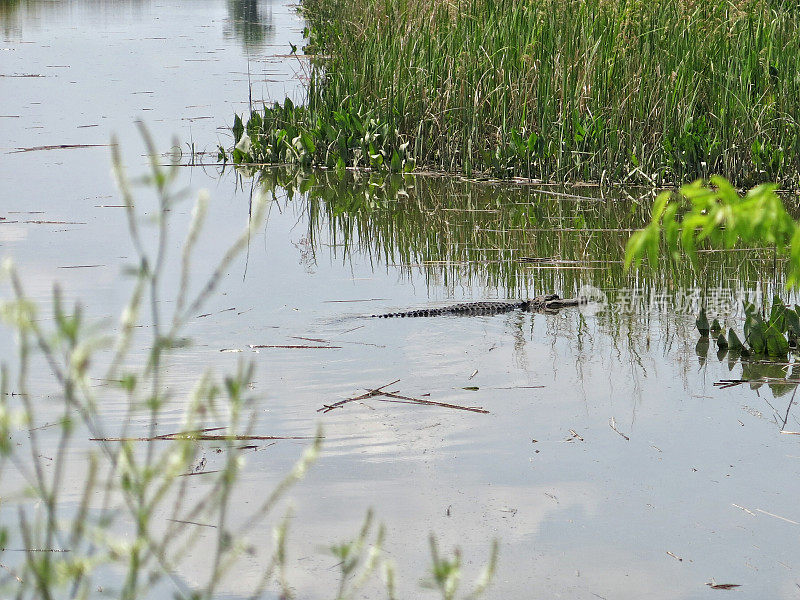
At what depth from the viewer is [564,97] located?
941 cm

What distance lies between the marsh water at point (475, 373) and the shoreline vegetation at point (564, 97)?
1.24ft

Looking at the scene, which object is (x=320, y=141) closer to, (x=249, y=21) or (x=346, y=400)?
(x=346, y=400)

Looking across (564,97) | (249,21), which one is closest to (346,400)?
(564,97)

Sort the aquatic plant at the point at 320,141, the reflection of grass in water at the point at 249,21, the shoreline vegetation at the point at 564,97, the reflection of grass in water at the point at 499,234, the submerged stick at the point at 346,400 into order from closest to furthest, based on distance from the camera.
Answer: the submerged stick at the point at 346,400 < the reflection of grass in water at the point at 499,234 < the shoreline vegetation at the point at 564,97 < the aquatic plant at the point at 320,141 < the reflection of grass in water at the point at 249,21

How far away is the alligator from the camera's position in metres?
5.90

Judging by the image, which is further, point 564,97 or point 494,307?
point 564,97

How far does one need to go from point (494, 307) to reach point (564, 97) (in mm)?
3947

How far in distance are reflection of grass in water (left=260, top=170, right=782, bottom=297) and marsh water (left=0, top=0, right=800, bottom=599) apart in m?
0.03

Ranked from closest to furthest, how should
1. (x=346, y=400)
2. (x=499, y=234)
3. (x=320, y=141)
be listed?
(x=346, y=400) → (x=499, y=234) → (x=320, y=141)

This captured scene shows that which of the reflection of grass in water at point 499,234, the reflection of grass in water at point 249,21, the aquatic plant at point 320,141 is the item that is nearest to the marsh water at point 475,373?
the reflection of grass in water at point 499,234

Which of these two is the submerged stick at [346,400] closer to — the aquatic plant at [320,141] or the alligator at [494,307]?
the alligator at [494,307]

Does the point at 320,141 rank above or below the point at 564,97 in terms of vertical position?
below

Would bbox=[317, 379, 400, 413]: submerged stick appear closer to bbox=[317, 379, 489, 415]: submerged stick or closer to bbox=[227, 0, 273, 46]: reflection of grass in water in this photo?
bbox=[317, 379, 489, 415]: submerged stick

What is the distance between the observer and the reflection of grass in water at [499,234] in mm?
6703
